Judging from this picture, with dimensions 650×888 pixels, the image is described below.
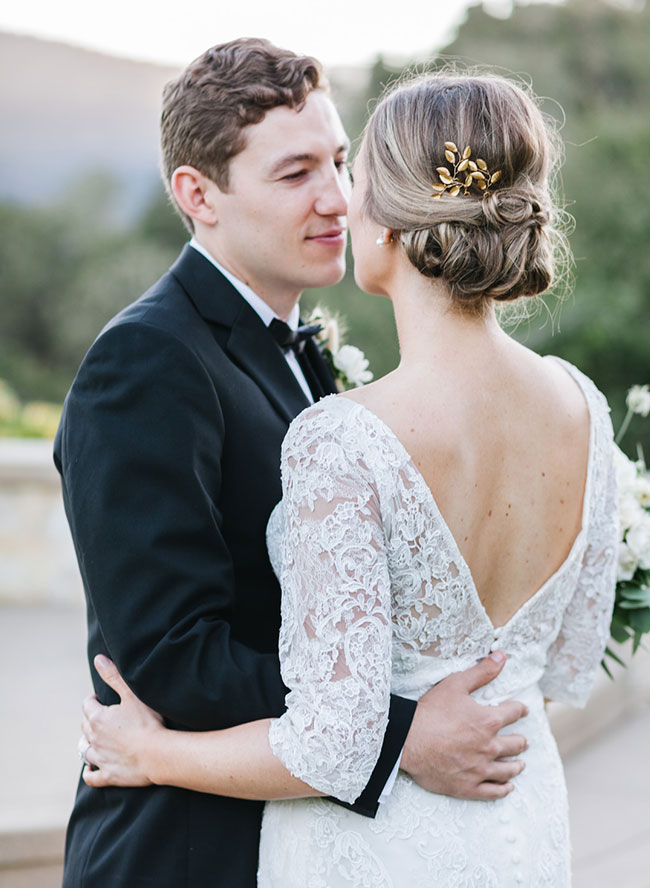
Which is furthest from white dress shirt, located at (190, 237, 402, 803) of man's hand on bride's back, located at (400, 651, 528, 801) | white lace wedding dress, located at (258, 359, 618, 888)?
man's hand on bride's back, located at (400, 651, 528, 801)

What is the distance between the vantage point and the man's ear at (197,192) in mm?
2344

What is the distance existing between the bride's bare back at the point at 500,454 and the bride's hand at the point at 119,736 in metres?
0.70

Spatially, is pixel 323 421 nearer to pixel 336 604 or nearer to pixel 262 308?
pixel 336 604

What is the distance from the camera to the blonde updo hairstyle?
1.64m

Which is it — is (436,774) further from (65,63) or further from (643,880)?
(65,63)

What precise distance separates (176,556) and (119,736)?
408mm

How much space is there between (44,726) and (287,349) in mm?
3329

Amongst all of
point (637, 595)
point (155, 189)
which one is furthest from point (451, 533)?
point (155, 189)

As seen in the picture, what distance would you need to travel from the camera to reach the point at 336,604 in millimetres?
1591

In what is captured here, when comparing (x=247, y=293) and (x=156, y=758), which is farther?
(x=247, y=293)

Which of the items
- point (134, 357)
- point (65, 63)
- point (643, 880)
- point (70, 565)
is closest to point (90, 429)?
point (134, 357)

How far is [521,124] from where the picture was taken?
168 cm

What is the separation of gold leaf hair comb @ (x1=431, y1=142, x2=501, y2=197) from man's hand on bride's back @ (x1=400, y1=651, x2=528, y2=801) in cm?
84

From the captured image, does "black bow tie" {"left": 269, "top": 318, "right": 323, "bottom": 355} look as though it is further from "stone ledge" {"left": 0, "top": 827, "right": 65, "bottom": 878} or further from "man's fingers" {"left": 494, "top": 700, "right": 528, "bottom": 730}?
"stone ledge" {"left": 0, "top": 827, "right": 65, "bottom": 878}
